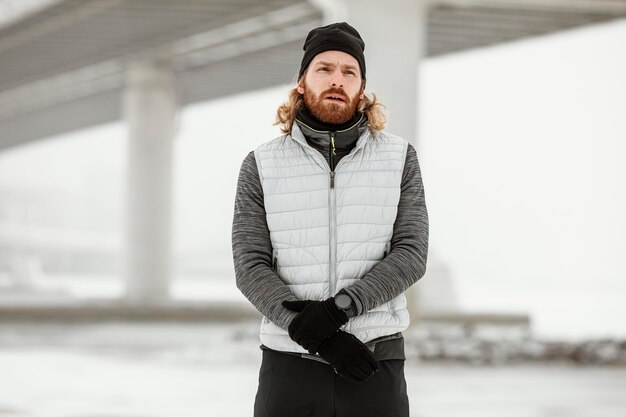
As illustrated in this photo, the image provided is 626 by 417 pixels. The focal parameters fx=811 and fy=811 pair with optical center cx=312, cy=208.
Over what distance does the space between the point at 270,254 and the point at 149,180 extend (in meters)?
19.9

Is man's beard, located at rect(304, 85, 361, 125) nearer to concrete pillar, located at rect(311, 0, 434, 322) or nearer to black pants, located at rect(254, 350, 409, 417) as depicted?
black pants, located at rect(254, 350, 409, 417)

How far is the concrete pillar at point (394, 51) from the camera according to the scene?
A: 11500 mm

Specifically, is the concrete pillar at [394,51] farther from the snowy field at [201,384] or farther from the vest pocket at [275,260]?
the vest pocket at [275,260]

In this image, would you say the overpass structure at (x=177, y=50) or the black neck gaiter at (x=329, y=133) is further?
the overpass structure at (x=177, y=50)

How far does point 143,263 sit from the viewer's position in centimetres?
2128

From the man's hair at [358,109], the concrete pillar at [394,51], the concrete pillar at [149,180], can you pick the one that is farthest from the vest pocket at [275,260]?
the concrete pillar at [149,180]

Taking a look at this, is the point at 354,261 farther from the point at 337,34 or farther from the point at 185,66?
the point at 185,66

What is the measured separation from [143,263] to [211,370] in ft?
40.7

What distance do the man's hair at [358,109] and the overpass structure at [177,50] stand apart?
9101 millimetres

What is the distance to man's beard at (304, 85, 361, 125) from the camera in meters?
2.37

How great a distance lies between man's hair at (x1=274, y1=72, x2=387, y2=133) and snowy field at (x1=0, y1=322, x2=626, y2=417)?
4405mm

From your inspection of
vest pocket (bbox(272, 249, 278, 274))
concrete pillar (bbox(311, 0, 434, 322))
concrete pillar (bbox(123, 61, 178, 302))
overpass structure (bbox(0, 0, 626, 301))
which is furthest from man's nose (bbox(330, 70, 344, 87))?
concrete pillar (bbox(123, 61, 178, 302))

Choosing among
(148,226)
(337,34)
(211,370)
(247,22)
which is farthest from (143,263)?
(337,34)

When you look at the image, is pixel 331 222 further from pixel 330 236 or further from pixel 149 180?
pixel 149 180
